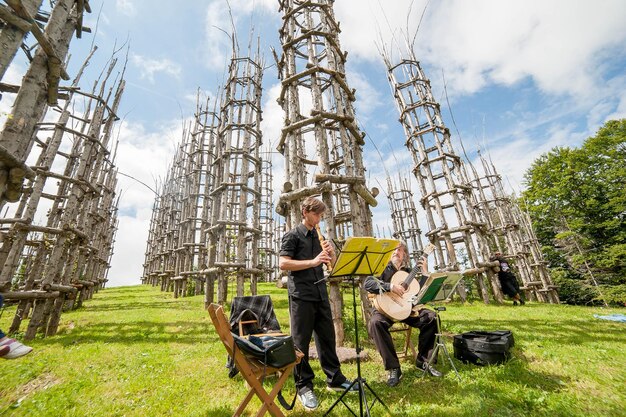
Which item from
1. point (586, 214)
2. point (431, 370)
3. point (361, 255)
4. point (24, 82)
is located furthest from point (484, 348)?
point (586, 214)

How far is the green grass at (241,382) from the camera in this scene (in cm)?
333

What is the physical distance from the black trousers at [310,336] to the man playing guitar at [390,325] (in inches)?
36.6

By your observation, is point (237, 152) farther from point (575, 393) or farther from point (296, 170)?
point (575, 393)

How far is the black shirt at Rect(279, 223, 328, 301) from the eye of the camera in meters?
3.72

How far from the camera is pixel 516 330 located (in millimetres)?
7188

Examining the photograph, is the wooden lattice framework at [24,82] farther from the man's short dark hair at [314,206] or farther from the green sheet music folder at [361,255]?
the green sheet music folder at [361,255]

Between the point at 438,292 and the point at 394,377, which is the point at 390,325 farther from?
the point at 438,292

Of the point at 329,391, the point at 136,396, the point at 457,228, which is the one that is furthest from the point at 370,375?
the point at 457,228

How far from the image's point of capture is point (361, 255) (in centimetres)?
317

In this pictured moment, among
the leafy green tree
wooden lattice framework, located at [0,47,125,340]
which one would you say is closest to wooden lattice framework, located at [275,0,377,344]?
wooden lattice framework, located at [0,47,125,340]

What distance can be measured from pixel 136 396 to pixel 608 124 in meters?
34.8

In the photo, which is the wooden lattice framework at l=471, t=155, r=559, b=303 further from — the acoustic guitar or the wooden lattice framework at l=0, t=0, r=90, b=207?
the wooden lattice framework at l=0, t=0, r=90, b=207

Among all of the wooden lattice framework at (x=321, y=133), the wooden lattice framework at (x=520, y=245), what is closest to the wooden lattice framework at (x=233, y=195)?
the wooden lattice framework at (x=321, y=133)

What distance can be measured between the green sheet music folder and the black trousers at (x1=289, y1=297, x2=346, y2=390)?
2.99 feet
